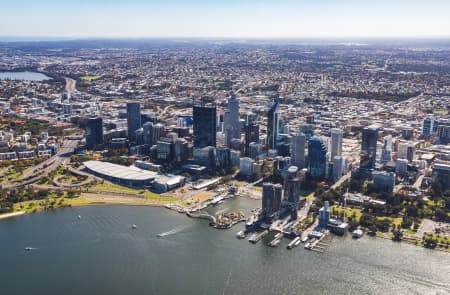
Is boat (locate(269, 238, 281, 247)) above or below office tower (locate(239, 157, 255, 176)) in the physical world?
below

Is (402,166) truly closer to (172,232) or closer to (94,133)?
(172,232)

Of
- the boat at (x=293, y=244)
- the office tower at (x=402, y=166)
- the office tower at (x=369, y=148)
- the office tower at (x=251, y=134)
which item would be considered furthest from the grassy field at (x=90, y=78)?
the boat at (x=293, y=244)

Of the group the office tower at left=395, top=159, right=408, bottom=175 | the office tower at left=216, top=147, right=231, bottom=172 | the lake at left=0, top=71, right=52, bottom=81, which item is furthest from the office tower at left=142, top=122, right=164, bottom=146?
the lake at left=0, top=71, right=52, bottom=81

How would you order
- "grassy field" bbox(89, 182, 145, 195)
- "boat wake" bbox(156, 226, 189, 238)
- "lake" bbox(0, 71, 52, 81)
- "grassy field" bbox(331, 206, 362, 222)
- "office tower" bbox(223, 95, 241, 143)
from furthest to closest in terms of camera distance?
"lake" bbox(0, 71, 52, 81)
"office tower" bbox(223, 95, 241, 143)
"grassy field" bbox(89, 182, 145, 195)
"grassy field" bbox(331, 206, 362, 222)
"boat wake" bbox(156, 226, 189, 238)

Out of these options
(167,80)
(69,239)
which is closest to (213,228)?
(69,239)

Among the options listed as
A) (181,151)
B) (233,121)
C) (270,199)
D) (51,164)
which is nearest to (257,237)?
(270,199)

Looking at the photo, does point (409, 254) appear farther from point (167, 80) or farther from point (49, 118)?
point (167, 80)

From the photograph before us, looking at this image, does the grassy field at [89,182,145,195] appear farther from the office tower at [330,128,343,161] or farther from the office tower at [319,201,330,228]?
the office tower at [330,128,343,161]
